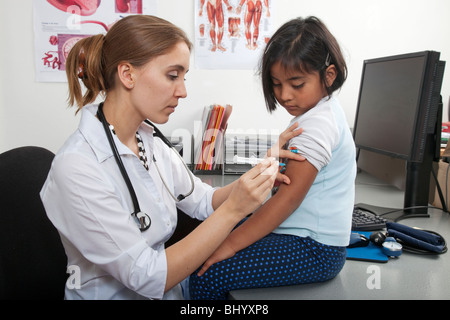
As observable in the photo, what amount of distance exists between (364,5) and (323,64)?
4.16ft

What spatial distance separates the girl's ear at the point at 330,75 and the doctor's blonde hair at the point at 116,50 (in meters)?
0.41

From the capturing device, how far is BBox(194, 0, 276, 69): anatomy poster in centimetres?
194

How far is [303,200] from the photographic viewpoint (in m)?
0.97

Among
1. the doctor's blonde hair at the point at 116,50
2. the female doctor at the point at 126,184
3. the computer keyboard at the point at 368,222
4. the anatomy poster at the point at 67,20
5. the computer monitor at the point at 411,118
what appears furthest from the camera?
the anatomy poster at the point at 67,20

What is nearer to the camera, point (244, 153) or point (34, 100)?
point (244, 153)

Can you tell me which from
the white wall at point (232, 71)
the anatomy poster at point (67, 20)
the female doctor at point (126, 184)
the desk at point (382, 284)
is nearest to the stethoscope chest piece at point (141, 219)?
the female doctor at point (126, 184)

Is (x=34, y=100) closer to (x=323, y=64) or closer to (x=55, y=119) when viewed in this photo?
(x=55, y=119)

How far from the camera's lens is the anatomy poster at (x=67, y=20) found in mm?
1894

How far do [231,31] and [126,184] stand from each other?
129cm

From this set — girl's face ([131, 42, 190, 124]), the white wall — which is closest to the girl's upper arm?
girl's face ([131, 42, 190, 124])

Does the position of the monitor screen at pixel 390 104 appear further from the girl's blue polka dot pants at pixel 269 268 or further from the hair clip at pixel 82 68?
the hair clip at pixel 82 68

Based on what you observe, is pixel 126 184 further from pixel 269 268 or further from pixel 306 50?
pixel 306 50

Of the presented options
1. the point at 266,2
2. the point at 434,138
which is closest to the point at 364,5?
the point at 266,2

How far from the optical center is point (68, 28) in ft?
6.27
